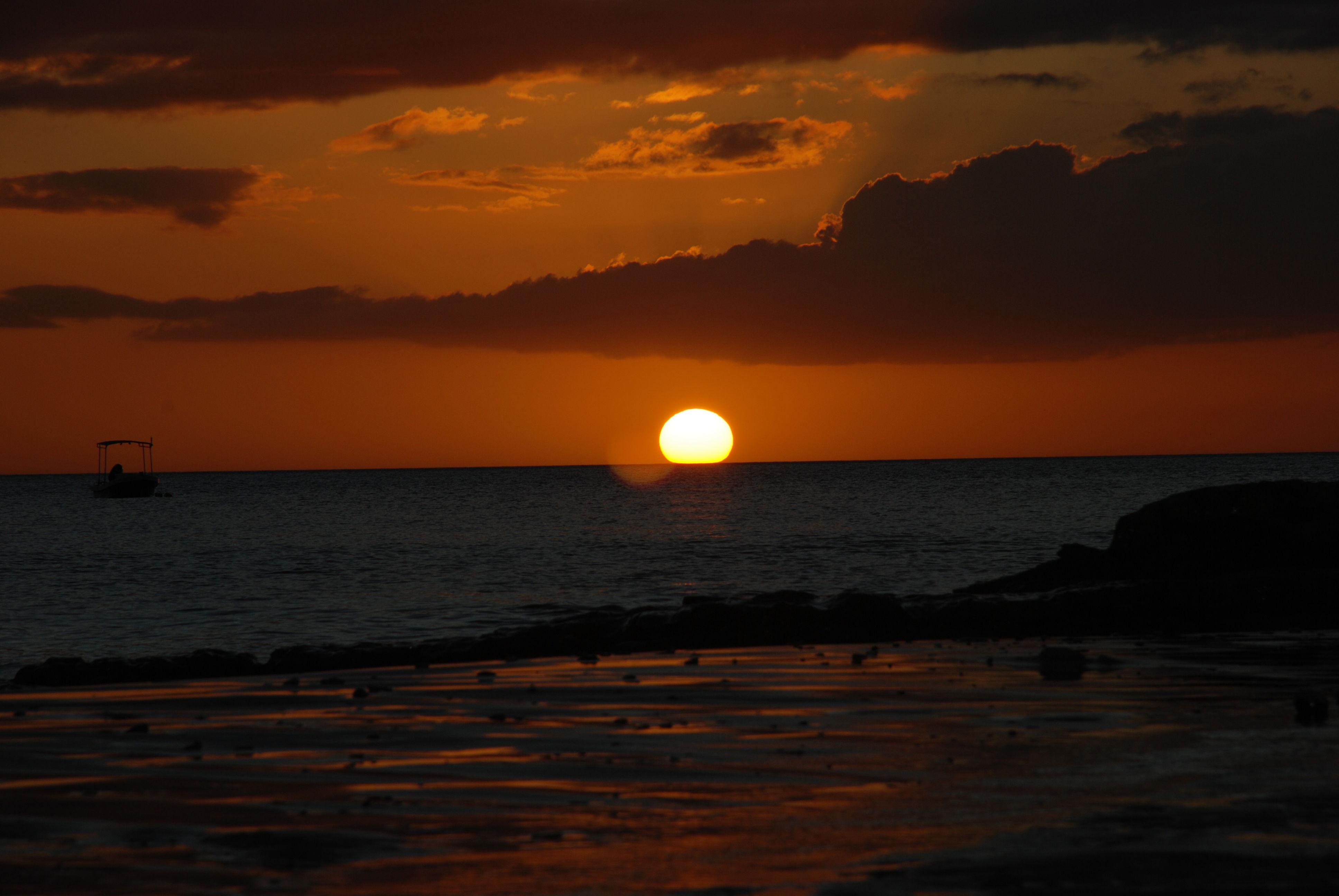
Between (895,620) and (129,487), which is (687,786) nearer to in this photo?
(895,620)

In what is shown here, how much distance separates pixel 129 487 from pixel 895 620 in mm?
151152

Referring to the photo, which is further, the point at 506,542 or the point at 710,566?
the point at 506,542

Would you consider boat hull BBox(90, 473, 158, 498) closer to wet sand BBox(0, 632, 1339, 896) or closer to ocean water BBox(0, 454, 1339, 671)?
ocean water BBox(0, 454, 1339, 671)

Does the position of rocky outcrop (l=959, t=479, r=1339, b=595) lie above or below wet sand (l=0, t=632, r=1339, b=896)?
above

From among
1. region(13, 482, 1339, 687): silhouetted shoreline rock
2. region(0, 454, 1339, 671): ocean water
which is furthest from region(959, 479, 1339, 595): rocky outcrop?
region(0, 454, 1339, 671): ocean water

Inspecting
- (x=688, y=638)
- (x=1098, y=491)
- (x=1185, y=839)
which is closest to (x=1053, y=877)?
(x=1185, y=839)

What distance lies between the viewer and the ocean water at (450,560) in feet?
111

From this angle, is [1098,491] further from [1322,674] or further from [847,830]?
[847,830]

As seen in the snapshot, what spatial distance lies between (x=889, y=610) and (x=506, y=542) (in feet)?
163

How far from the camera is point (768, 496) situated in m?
148

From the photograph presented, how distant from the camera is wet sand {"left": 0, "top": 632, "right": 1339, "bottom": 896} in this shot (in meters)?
7.89

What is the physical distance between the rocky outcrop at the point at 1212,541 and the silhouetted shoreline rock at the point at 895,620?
0.06 m

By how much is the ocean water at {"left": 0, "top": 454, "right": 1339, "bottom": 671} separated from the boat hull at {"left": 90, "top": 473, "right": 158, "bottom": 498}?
72.9 ft

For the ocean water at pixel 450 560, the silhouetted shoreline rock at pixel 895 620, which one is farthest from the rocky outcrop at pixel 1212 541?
the ocean water at pixel 450 560
